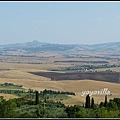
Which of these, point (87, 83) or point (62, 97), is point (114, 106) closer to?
point (62, 97)

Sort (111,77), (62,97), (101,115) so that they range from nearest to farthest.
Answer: (101,115) → (62,97) → (111,77)

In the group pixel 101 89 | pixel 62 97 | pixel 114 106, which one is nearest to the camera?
pixel 114 106

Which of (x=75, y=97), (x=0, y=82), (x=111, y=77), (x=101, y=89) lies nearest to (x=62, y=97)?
(x=75, y=97)

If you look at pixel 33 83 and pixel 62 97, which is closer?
pixel 62 97

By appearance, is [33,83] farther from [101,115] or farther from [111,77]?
[101,115]

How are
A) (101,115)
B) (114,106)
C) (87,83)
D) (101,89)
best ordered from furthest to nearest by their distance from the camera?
(87,83) → (101,89) → (114,106) → (101,115)

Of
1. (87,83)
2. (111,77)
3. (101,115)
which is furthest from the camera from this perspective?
(111,77)

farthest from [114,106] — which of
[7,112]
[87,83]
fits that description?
[87,83]
